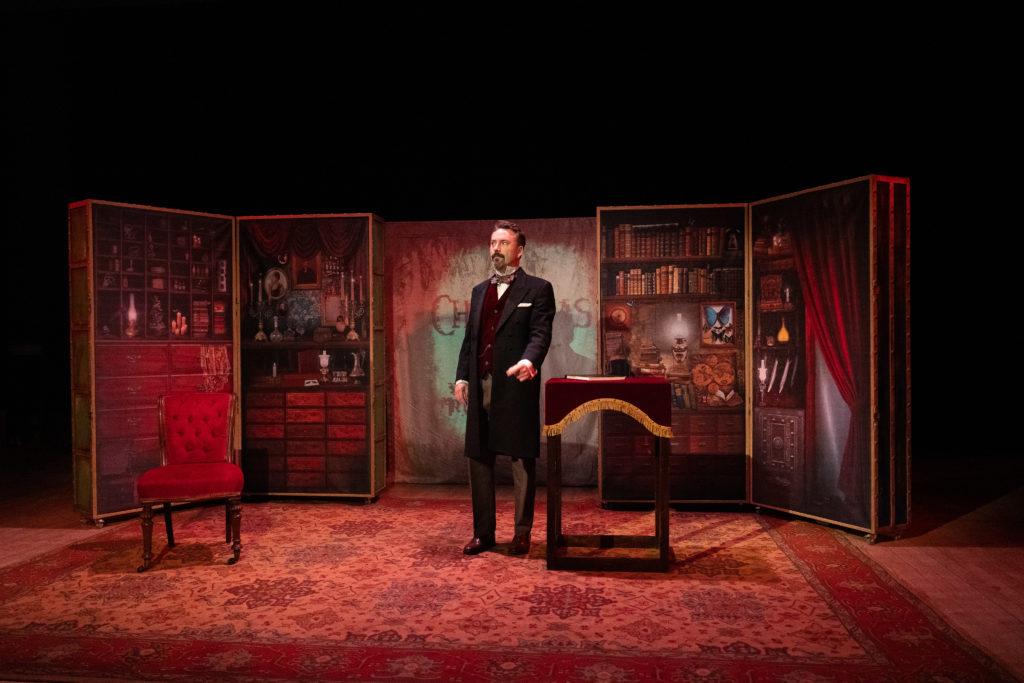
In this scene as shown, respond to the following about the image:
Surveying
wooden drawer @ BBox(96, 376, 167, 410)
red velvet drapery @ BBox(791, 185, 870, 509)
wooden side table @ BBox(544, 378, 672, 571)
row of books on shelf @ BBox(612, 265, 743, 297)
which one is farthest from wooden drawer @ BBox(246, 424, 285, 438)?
red velvet drapery @ BBox(791, 185, 870, 509)

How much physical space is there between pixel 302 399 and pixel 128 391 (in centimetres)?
127

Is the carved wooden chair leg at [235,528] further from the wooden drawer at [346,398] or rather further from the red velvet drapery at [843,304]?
the red velvet drapery at [843,304]

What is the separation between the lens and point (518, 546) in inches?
161

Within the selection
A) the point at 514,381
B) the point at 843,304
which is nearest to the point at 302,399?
the point at 514,381

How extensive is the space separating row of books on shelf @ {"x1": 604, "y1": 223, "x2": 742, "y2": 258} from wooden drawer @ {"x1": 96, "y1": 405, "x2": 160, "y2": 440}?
12.5ft

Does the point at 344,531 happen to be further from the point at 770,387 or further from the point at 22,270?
the point at 22,270

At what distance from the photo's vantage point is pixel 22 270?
8.73 meters

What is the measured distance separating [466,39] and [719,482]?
4.32 metres

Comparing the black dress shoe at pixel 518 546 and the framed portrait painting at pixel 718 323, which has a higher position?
the framed portrait painting at pixel 718 323

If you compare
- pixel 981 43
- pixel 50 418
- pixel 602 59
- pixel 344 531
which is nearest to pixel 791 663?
pixel 344 531

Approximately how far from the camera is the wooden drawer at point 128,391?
4.93 m

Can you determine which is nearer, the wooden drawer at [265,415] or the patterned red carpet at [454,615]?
the patterned red carpet at [454,615]

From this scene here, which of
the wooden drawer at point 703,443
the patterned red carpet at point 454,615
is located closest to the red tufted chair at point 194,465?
the patterned red carpet at point 454,615

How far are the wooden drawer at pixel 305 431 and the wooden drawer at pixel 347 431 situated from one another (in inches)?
2.3
